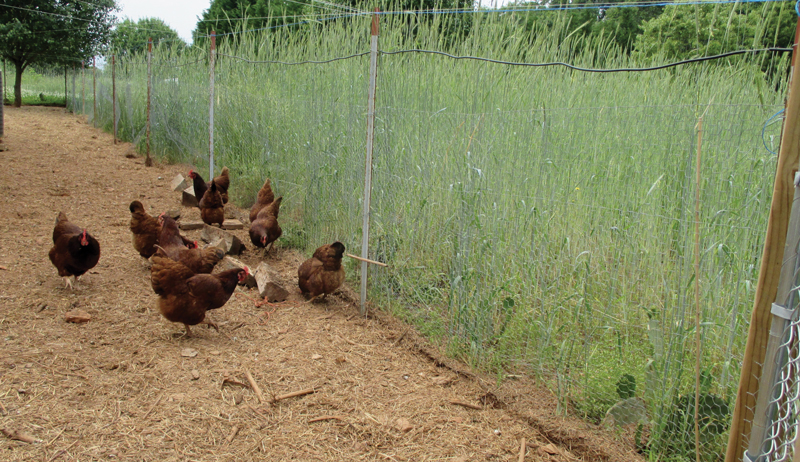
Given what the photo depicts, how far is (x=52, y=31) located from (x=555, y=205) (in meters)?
24.9

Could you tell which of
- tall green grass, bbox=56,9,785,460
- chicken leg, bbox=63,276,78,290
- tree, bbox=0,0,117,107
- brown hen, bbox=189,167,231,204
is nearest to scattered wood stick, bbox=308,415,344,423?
tall green grass, bbox=56,9,785,460

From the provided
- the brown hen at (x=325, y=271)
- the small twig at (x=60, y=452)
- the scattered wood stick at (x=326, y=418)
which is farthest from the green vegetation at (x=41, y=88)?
the scattered wood stick at (x=326, y=418)

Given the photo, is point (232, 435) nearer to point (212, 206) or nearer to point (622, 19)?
point (212, 206)

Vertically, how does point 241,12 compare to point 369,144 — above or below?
above

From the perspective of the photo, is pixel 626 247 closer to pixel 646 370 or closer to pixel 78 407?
pixel 646 370

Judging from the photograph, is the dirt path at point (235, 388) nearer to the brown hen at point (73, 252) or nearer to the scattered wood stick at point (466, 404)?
the scattered wood stick at point (466, 404)

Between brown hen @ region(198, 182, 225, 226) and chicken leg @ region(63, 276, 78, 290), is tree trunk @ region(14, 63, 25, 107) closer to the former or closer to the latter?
brown hen @ region(198, 182, 225, 226)

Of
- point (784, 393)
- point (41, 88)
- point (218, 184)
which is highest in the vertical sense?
point (41, 88)

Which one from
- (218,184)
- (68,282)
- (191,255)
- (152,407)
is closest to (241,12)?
(218,184)

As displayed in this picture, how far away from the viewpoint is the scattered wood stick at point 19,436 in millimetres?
2496

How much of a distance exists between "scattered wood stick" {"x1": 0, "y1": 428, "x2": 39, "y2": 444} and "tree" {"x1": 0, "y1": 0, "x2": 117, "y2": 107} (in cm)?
2148

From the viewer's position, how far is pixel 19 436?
2.51 meters

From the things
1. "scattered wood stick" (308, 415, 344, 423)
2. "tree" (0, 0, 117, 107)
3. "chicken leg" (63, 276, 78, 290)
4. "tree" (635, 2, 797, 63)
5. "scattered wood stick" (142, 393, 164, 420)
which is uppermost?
"tree" (0, 0, 117, 107)

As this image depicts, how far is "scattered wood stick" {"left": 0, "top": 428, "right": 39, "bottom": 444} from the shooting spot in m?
2.50
